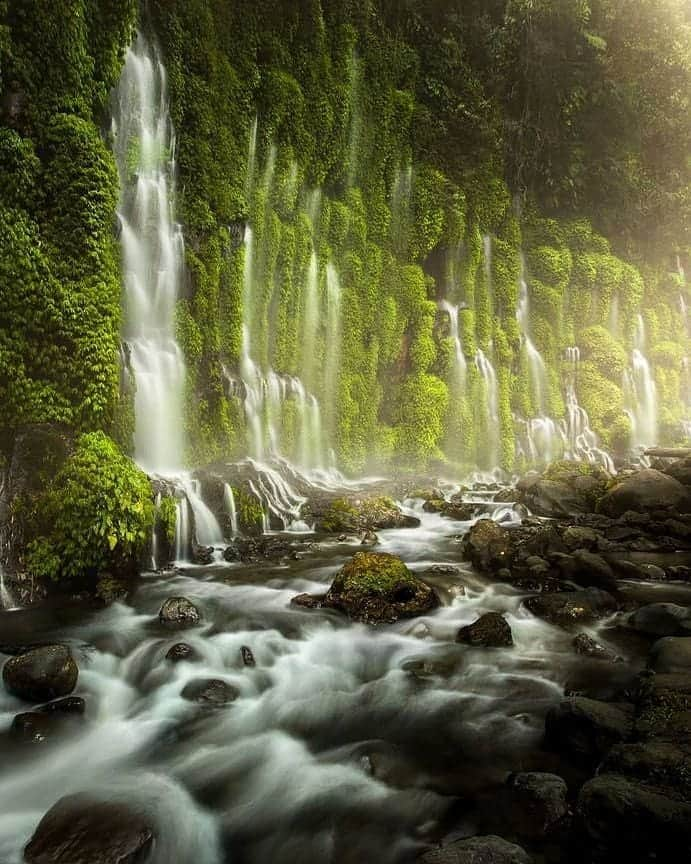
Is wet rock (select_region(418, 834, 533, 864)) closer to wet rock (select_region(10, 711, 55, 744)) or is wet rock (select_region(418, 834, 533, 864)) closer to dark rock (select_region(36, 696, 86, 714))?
wet rock (select_region(10, 711, 55, 744))

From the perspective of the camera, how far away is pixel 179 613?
6957 millimetres

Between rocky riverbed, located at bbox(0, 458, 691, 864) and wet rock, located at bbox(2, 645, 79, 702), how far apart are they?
Answer: 0.06 feet

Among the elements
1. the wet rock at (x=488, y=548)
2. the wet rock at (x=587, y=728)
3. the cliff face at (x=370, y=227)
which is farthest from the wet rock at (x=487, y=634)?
the cliff face at (x=370, y=227)

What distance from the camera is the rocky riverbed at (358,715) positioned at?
3.40 meters

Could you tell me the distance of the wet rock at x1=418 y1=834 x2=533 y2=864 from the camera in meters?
2.92

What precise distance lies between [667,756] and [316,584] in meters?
5.58

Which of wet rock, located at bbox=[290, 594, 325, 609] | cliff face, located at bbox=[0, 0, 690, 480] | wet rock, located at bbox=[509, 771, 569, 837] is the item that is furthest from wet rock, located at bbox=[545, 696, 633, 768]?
cliff face, located at bbox=[0, 0, 690, 480]

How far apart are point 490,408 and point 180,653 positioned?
1857 centimetres

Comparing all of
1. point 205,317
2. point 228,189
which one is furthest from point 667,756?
point 228,189

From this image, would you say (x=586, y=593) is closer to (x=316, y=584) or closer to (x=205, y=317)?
(x=316, y=584)

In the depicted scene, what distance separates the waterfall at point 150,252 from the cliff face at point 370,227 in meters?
0.47

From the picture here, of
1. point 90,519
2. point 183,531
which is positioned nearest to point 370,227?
point 183,531

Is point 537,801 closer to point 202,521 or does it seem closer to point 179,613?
point 179,613

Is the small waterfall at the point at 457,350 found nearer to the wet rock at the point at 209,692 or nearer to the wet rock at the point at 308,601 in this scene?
the wet rock at the point at 308,601
